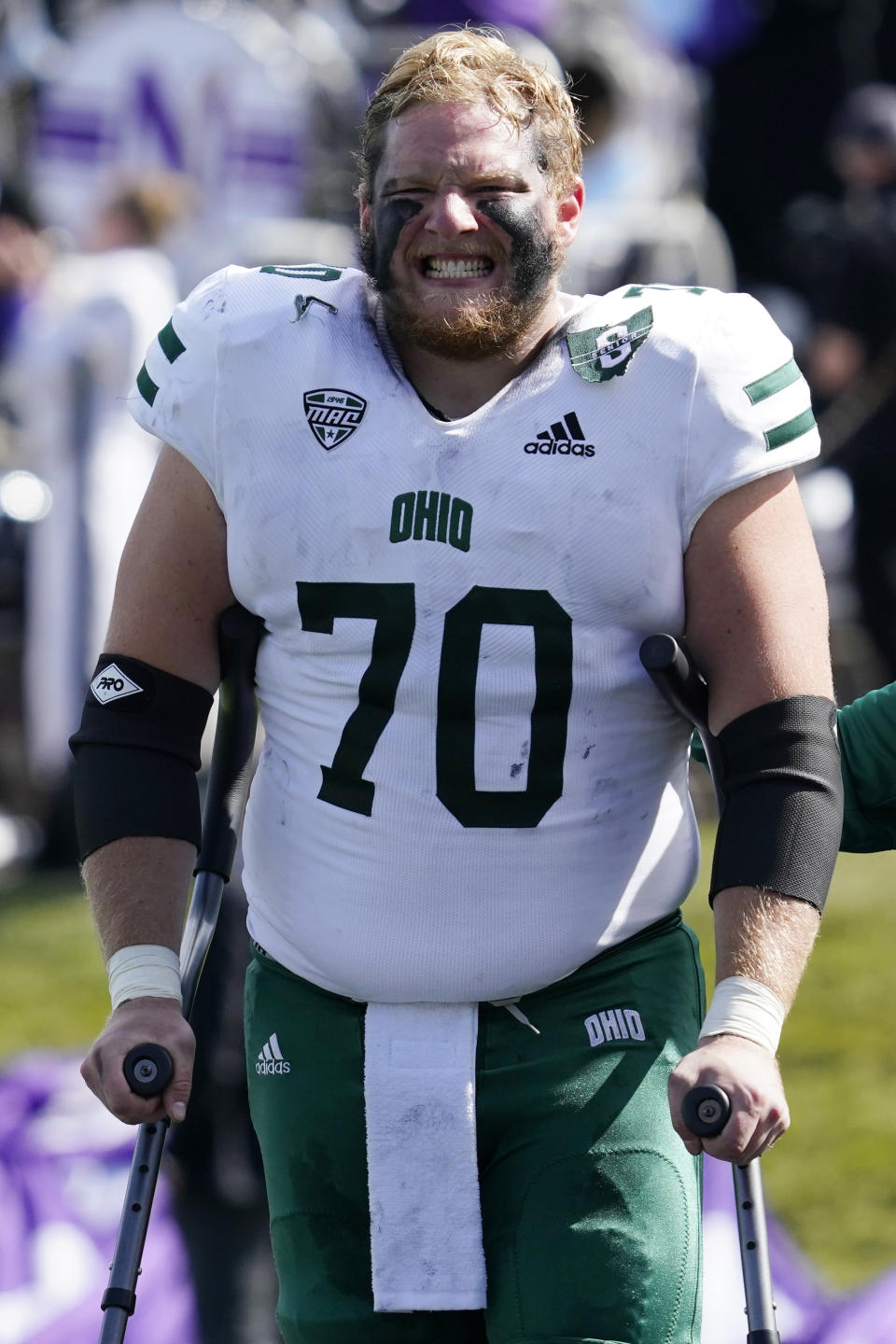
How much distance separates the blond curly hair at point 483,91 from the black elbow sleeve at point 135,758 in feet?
2.46

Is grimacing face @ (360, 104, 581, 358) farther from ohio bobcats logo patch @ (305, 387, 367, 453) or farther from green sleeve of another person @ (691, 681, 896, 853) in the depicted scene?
green sleeve of another person @ (691, 681, 896, 853)

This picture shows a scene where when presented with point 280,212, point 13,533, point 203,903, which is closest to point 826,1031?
point 203,903

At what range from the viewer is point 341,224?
990 centimetres

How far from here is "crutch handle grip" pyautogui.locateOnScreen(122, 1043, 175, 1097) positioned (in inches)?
95.3

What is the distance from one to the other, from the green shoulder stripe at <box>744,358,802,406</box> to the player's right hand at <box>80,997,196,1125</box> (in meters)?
1.09

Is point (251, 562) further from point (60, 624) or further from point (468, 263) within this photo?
point (60, 624)

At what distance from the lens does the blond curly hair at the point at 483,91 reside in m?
2.60

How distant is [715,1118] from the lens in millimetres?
2217

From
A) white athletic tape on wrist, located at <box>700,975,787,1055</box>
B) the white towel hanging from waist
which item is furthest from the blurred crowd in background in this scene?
white athletic tape on wrist, located at <box>700,975,787,1055</box>

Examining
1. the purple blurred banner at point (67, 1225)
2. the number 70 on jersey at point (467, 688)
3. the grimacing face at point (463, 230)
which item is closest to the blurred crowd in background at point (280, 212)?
the purple blurred banner at point (67, 1225)

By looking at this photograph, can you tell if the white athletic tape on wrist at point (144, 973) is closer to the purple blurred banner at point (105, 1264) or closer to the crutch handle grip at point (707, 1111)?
the crutch handle grip at point (707, 1111)

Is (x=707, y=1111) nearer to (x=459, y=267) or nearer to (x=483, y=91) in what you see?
(x=459, y=267)

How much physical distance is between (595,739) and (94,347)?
16.0ft

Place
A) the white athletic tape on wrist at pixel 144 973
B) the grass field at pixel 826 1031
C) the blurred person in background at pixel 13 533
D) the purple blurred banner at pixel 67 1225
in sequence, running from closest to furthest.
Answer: the white athletic tape on wrist at pixel 144 973 → the purple blurred banner at pixel 67 1225 → the grass field at pixel 826 1031 → the blurred person in background at pixel 13 533
